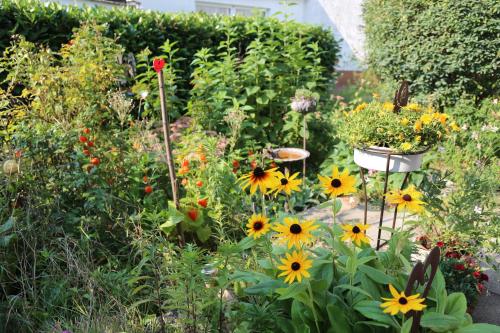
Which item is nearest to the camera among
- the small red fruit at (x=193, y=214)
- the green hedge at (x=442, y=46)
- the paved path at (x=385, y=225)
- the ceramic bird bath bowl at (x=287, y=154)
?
the paved path at (x=385, y=225)

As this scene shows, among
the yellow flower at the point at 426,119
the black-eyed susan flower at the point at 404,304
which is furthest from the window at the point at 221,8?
the black-eyed susan flower at the point at 404,304

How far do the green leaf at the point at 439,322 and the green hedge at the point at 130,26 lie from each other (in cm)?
376

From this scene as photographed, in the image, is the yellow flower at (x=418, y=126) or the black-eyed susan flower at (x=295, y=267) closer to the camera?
the black-eyed susan flower at (x=295, y=267)

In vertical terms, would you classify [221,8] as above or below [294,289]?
above

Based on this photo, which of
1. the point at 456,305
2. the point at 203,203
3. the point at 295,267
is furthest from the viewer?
the point at 203,203

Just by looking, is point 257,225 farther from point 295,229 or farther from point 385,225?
point 385,225

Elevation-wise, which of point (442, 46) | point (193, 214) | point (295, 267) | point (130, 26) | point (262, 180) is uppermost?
point (130, 26)

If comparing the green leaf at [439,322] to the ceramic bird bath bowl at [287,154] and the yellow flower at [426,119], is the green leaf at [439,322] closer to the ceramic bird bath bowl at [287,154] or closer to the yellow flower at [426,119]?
the yellow flower at [426,119]

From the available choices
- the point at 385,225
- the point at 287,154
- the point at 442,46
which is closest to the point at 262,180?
the point at 385,225

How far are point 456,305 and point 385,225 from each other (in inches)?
80.9

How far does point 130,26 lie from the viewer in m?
5.21

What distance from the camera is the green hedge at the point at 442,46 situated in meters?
4.95

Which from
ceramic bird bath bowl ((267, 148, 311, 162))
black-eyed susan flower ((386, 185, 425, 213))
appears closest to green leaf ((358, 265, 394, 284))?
black-eyed susan flower ((386, 185, 425, 213))

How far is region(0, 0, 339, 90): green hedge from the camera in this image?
14.6ft
